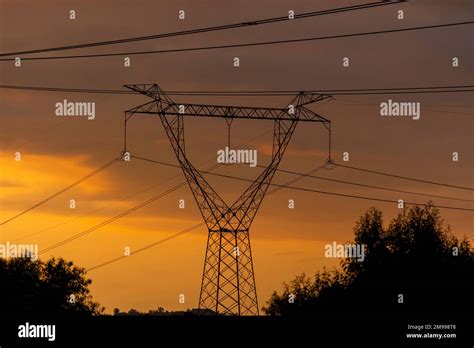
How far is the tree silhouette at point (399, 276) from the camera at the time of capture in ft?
350

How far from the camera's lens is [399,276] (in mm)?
117000

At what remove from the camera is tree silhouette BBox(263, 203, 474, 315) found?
107 meters

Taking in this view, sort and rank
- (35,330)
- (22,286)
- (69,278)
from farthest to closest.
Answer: (69,278)
(22,286)
(35,330)

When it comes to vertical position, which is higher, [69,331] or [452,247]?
[452,247]

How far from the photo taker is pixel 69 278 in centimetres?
15875

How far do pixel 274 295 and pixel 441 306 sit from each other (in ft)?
149

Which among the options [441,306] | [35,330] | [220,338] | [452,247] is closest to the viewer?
[220,338]

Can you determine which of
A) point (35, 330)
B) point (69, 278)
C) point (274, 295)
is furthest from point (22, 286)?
point (35, 330)

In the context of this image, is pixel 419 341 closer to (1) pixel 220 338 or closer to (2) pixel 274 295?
(1) pixel 220 338

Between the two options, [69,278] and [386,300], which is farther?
[69,278]

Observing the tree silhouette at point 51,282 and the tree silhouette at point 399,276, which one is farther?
the tree silhouette at point 51,282

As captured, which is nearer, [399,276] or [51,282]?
[399,276]

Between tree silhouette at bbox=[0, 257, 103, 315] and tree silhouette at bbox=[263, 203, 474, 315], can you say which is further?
tree silhouette at bbox=[0, 257, 103, 315]

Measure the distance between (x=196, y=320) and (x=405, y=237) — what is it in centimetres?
6643
